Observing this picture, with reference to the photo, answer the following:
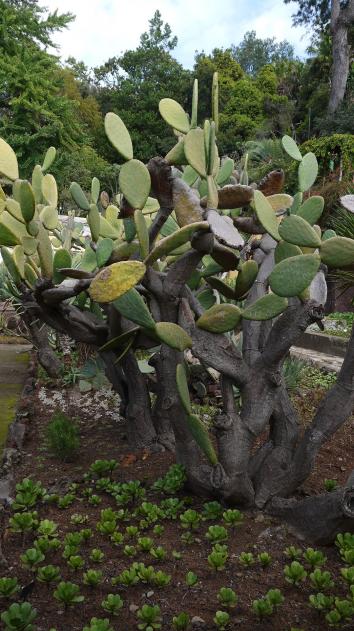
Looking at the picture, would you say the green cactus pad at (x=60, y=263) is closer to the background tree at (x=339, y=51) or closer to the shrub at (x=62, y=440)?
the shrub at (x=62, y=440)

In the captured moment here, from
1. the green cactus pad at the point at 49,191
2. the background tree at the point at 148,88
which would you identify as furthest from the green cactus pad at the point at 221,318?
the background tree at the point at 148,88

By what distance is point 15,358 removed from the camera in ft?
17.6

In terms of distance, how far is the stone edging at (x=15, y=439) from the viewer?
238 cm

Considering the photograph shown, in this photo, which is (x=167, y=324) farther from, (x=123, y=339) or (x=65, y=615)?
(x=65, y=615)

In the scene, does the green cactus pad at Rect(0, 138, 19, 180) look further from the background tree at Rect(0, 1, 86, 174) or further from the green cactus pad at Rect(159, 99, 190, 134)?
the background tree at Rect(0, 1, 86, 174)

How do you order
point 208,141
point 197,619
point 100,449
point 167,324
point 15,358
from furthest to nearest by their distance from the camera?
point 15,358 → point 100,449 → point 167,324 → point 208,141 → point 197,619

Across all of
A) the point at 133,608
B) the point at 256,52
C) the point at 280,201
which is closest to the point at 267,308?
the point at 280,201

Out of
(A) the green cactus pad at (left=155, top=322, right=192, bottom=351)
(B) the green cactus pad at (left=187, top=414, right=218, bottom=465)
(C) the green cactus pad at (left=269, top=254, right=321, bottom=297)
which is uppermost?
(C) the green cactus pad at (left=269, top=254, right=321, bottom=297)

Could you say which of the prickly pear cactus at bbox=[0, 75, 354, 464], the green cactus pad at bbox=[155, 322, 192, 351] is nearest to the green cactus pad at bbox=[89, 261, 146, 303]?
the prickly pear cactus at bbox=[0, 75, 354, 464]

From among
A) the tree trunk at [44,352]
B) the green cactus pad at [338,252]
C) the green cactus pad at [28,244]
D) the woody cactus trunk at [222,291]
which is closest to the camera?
the green cactus pad at [338,252]

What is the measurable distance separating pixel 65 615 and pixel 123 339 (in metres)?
1.13

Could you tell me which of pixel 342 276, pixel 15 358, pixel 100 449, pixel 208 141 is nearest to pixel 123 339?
pixel 100 449

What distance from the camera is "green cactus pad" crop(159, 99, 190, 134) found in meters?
2.21

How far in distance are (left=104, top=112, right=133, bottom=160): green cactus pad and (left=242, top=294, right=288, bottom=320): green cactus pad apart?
682mm
